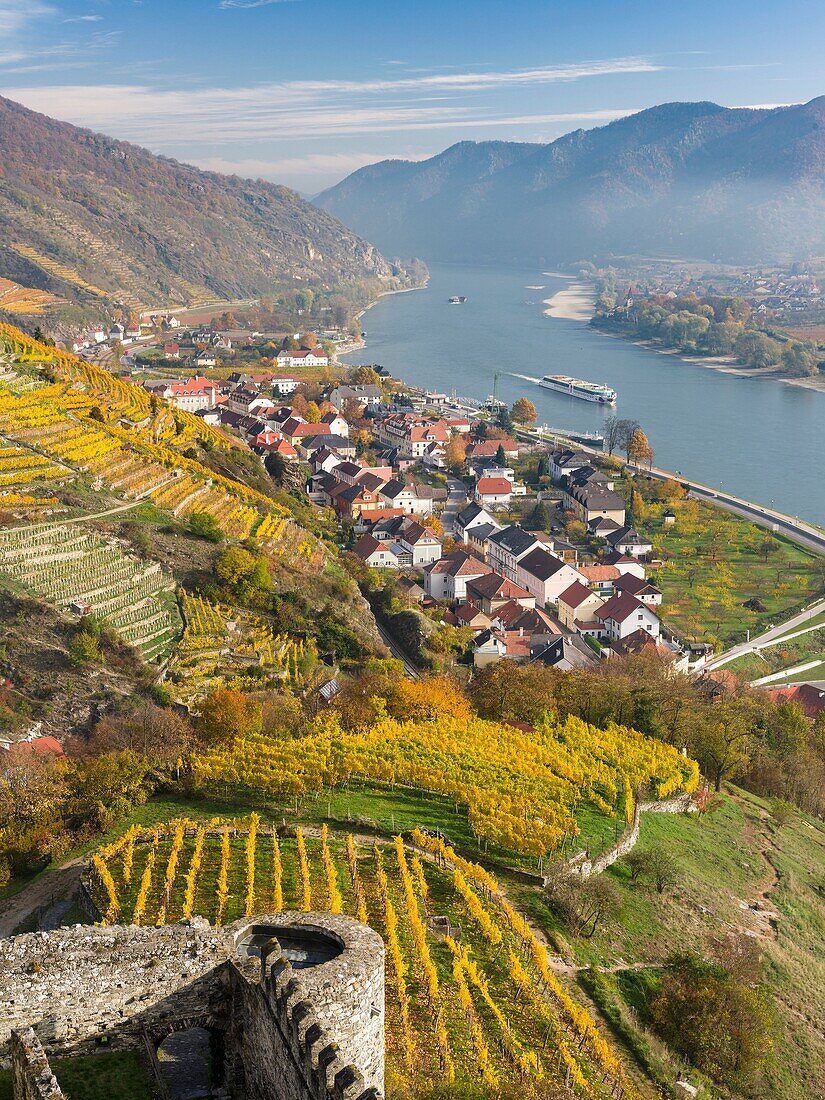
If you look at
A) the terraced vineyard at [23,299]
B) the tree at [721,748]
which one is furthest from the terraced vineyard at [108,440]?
the terraced vineyard at [23,299]

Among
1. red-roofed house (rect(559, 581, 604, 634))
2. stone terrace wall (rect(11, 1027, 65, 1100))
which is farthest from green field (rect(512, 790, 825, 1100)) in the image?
red-roofed house (rect(559, 581, 604, 634))

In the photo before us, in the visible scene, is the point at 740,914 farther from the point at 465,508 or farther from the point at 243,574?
the point at 465,508

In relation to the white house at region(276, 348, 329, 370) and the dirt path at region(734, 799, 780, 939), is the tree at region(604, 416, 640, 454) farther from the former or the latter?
the dirt path at region(734, 799, 780, 939)

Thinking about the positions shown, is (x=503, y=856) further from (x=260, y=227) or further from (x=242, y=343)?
(x=260, y=227)

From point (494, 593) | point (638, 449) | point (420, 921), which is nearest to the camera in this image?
point (420, 921)

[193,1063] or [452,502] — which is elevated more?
[193,1063]

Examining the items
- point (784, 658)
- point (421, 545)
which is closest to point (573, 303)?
point (421, 545)

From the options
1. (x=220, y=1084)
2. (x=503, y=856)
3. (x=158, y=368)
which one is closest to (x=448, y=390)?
(x=158, y=368)
